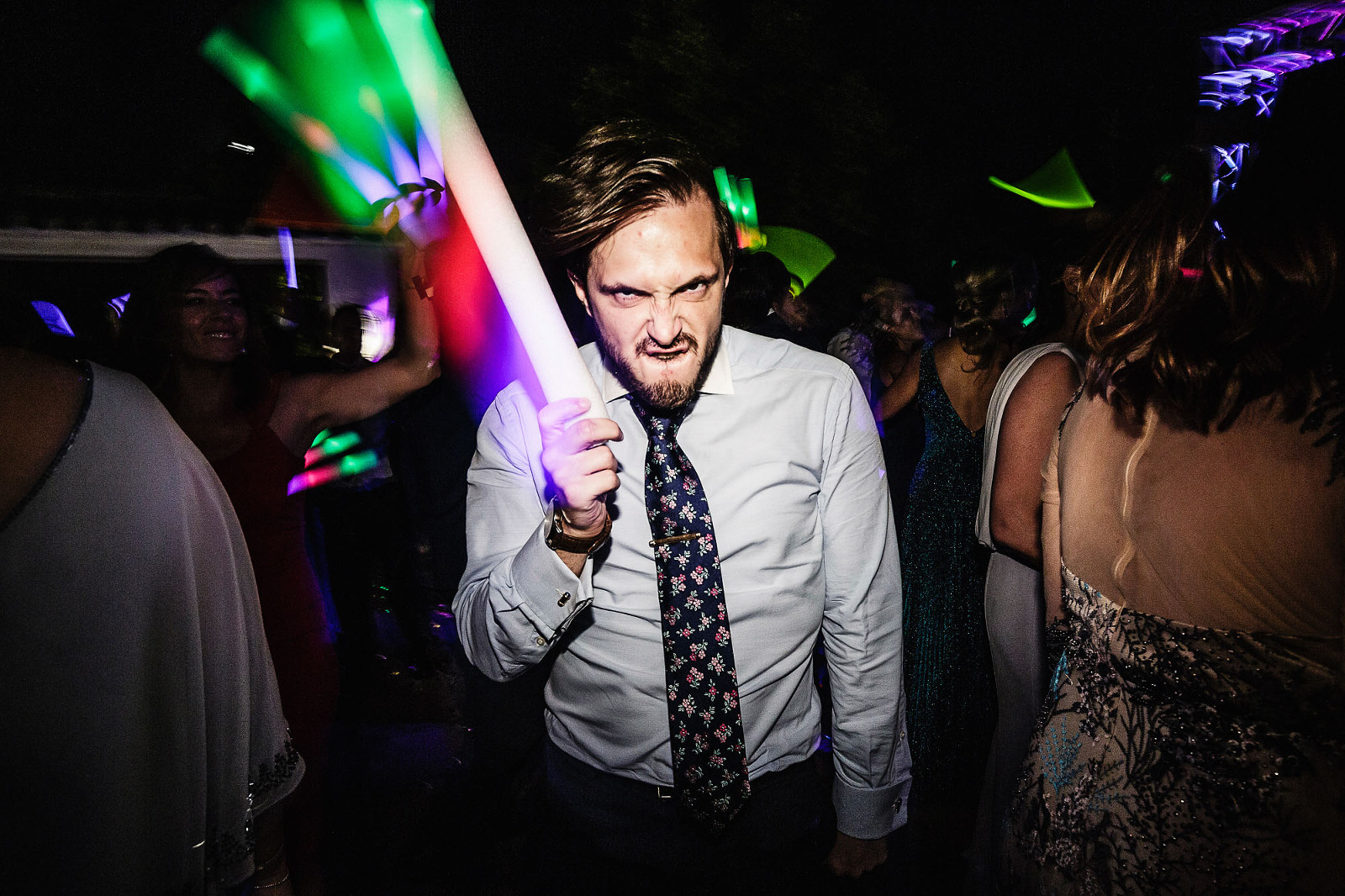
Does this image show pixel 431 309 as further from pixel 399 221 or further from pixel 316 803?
pixel 316 803

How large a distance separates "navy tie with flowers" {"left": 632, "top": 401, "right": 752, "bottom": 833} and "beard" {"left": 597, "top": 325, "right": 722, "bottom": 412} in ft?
0.77

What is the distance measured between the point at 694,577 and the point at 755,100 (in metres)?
8.24

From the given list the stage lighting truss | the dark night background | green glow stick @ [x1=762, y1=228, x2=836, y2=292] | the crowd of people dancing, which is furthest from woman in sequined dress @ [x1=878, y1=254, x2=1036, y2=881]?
green glow stick @ [x1=762, y1=228, x2=836, y2=292]

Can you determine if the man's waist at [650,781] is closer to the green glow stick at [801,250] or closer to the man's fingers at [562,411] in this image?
the man's fingers at [562,411]

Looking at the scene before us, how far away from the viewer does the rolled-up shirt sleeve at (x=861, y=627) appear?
1.54 m

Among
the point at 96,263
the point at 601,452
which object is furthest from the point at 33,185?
the point at 601,452

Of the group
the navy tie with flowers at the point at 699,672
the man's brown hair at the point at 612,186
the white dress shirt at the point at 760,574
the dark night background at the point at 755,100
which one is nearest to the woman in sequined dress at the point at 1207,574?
the white dress shirt at the point at 760,574

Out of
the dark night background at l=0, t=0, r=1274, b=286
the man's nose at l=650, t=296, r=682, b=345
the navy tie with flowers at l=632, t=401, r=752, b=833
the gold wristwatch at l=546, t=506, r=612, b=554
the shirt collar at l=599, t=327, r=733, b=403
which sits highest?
the dark night background at l=0, t=0, r=1274, b=286

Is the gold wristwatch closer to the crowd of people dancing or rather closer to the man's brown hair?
the crowd of people dancing

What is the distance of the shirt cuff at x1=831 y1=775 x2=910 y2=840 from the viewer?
1.55 metres

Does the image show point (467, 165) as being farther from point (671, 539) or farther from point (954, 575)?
point (954, 575)

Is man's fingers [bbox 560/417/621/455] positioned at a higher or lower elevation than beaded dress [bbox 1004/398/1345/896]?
higher

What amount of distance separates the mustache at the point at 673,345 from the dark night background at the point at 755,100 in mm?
5208

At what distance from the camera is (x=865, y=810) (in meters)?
1.55
